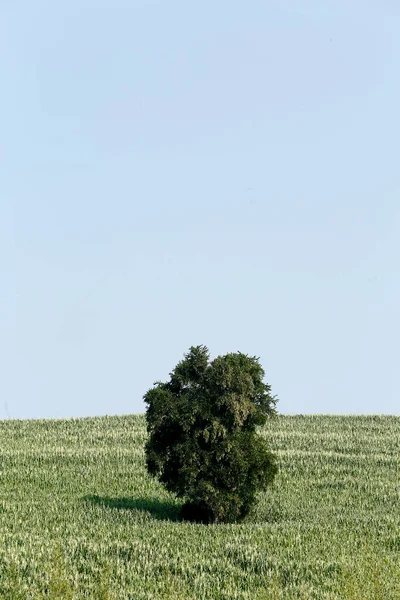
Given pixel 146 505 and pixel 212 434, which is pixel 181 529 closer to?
pixel 212 434

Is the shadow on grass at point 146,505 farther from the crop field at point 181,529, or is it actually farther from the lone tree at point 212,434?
the lone tree at point 212,434

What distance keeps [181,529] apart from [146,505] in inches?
177

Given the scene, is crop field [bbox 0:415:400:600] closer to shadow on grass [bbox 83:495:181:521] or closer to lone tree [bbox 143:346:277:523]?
shadow on grass [bbox 83:495:181:521]

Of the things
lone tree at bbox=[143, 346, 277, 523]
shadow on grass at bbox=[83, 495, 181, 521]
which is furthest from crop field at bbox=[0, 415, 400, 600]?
lone tree at bbox=[143, 346, 277, 523]

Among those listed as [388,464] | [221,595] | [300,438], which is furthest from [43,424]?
[221,595]

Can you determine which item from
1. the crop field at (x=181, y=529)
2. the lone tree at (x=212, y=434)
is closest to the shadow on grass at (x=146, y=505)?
the crop field at (x=181, y=529)

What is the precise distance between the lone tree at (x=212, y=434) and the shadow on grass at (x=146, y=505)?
1.05 m

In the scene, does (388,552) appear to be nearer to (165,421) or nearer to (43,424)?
(165,421)

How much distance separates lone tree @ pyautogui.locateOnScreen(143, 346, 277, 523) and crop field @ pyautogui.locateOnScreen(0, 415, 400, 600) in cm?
104

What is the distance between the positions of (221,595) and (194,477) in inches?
290

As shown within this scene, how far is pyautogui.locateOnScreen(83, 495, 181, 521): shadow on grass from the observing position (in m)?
27.0

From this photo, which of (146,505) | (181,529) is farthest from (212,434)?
(146,505)

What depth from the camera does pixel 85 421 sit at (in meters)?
52.0

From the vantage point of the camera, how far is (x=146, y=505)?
28281 mm
